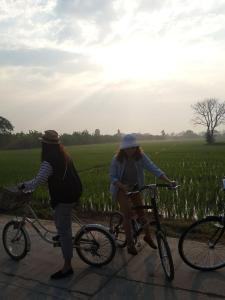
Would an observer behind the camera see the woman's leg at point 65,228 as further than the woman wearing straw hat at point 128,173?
No

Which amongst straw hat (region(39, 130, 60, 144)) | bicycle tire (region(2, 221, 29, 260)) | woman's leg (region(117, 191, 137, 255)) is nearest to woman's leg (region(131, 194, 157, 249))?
woman's leg (region(117, 191, 137, 255))

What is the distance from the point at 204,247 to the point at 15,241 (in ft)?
8.83

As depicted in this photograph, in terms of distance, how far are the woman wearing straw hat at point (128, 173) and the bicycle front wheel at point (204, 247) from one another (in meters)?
0.62

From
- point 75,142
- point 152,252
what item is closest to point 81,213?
point 152,252

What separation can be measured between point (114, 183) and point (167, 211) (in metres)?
3.79

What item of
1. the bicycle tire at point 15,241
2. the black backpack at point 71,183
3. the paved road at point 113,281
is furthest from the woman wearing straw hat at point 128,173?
the bicycle tire at point 15,241

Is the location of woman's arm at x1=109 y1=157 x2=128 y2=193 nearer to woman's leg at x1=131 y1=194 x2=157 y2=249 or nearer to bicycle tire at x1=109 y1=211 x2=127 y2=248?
woman's leg at x1=131 y1=194 x2=157 y2=249

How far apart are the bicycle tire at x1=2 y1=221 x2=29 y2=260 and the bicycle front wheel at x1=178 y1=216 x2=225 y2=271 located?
2212 millimetres

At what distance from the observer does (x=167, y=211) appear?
853 cm

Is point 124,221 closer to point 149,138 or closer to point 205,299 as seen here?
point 205,299

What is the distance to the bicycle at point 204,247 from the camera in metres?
4.70

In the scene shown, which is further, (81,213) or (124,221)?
(81,213)

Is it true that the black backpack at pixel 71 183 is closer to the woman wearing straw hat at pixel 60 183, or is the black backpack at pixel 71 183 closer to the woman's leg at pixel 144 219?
the woman wearing straw hat at pixel 60 183

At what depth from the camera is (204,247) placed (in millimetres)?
4957
